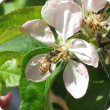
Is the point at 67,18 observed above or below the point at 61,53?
above

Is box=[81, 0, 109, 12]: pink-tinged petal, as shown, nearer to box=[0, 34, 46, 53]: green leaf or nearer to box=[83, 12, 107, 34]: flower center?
box=[83, 12, 107, 34]: flower center

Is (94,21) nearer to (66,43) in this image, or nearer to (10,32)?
(66,43)

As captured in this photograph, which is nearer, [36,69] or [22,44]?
[36,69]

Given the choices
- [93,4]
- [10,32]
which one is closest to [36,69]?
[10,32]

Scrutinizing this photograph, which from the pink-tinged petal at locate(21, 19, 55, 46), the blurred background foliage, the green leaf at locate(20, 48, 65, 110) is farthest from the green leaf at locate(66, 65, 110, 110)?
the blurred background foliage

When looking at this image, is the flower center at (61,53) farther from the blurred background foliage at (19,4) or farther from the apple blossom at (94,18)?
the blurred background foliage at (19,4)

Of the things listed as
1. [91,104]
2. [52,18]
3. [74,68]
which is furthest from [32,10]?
[91,104]
